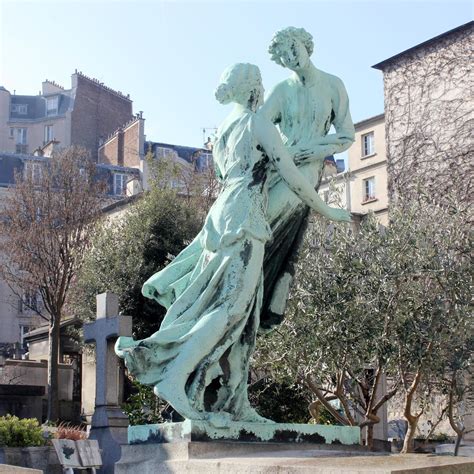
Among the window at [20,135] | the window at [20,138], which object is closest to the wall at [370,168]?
the window at [20,138]

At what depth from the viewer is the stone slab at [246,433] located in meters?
5.18

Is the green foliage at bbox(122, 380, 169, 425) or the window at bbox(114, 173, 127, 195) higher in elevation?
the window at bbox(114, 173, 127, 195)

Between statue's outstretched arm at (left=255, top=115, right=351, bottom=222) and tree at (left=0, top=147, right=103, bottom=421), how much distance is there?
23487 mm

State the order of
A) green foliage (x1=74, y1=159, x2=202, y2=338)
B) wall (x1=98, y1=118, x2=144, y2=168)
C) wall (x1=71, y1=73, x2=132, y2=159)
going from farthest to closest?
wall (x1=71, y1=73, x2=132, y2=159) < wall (x1=98, y1=118, x2=144, y2=168) < green foliage (x1=74, y1=159, x2=202, y2=338)

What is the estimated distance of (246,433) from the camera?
5.38 meters

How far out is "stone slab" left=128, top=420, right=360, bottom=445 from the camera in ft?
17.0

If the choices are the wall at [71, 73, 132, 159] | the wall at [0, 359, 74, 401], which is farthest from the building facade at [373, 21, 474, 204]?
the wall at [71, 73, 132, 159]

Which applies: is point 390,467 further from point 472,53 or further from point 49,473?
point 472,53

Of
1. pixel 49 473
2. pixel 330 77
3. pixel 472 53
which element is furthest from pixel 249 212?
pixel 472 53

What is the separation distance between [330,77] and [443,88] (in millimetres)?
25940

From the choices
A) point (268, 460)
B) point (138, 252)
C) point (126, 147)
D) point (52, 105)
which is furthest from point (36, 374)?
point (52, 105)

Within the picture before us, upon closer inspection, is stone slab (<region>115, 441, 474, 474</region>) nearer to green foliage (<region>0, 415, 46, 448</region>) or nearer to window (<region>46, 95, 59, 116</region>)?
green foliage (<region>0, 415, 46, 448</region>)

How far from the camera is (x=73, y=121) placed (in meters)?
62.8

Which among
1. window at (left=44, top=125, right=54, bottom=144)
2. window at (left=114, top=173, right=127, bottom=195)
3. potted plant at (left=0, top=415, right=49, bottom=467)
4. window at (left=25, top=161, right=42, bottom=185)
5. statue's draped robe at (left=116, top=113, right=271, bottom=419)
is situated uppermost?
window at (left=44, top=125, right=54, bottom=144)
